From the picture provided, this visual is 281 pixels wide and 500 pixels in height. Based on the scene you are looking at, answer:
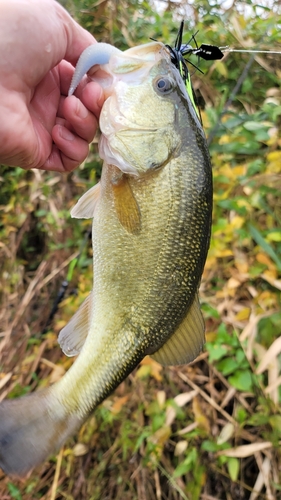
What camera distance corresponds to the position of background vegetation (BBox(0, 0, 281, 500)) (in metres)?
1.85

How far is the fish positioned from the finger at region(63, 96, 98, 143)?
0.44 feet

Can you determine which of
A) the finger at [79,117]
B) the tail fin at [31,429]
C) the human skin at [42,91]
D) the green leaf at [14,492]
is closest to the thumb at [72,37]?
the human skin at [42,91]

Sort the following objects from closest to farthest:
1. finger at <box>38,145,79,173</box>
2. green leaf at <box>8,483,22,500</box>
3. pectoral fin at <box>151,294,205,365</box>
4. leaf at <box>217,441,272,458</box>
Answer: pectoral fin at <box>151,294,205,365</box>
finger at <box>38,145,79,173</box>
leaf at <box>217,441,272,458</box>
green leaf at <box>8,483,22,500</box>

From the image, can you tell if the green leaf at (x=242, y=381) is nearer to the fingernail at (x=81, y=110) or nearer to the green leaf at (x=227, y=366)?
the green leaf at (x=227, y=366)

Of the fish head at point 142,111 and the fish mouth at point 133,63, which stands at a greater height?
the fish mouth at point 133,63

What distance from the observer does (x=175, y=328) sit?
4.17 ft

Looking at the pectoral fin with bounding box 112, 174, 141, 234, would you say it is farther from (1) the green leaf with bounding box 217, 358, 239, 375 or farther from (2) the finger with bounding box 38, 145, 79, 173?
(1) the green leaf with bounding box 217, 358, 239, 375

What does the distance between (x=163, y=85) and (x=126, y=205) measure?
1.28 ft

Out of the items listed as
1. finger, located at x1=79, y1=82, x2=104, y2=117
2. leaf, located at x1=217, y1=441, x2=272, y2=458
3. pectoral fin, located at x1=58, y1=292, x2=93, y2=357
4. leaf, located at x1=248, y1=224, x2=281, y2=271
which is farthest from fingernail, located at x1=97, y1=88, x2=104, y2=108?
leaf, located at x1=217, y1=441, x2=272, y2=458

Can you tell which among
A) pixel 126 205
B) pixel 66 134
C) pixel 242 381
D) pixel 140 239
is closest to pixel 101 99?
pixel 66 134

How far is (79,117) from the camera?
141cm

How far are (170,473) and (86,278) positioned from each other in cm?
131

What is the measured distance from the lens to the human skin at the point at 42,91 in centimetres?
129

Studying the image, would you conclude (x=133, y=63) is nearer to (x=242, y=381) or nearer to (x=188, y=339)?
(x=188, y=339)
